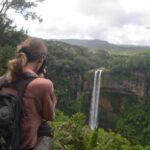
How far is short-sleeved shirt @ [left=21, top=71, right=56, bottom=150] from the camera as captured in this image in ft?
13.4

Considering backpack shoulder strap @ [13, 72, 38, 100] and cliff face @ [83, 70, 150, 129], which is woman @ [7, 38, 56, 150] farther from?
cliff face @ [83, 70, 150, 129]

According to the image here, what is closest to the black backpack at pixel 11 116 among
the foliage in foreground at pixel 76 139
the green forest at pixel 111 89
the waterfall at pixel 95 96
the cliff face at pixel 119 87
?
the foliage in foreground at pixel 76 139

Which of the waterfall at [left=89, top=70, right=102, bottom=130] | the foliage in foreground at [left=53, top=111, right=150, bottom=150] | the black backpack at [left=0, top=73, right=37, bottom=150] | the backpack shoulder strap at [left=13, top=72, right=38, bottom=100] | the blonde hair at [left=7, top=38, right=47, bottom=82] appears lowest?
the waterfall at [left=89, top=70, right=102, bottom=130]

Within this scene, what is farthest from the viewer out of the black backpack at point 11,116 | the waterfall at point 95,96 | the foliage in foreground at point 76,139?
the waterfall at point 95,96

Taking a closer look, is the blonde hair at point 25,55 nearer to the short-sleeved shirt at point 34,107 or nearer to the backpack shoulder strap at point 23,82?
the backpack shoulder strap at point 23,82

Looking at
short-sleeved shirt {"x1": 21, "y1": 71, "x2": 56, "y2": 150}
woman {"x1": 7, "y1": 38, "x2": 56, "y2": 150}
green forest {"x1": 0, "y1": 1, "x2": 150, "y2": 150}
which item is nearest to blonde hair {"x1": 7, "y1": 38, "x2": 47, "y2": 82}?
woman {"x1": 7, "y1": 38, "x2": 56, "y2": 150}

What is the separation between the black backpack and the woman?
0.20 feet

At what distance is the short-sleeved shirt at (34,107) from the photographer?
4098 mm

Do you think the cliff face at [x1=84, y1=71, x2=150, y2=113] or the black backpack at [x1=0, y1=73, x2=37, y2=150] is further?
the cliff face at [x1=84, y1=71, x2=150, y2=113]

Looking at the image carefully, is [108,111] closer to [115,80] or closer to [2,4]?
[115,80]

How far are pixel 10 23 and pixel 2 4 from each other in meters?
1.48

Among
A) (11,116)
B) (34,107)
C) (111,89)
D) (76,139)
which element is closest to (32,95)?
(34,107)

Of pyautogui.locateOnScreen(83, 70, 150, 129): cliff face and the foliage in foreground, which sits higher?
the foliage in foreground

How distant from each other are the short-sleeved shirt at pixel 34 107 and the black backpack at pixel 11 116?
68 millimetres
